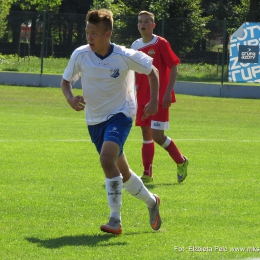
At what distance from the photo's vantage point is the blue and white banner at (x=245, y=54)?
1118 inches

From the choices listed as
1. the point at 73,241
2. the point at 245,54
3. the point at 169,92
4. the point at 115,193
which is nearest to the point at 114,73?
the point at 115,193

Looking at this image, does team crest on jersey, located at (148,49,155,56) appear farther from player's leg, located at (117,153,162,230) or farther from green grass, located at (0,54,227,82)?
green grass, located at (0,54,227,82)

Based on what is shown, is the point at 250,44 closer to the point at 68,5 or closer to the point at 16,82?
the point at 16,82

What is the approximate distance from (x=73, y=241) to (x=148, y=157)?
372cm

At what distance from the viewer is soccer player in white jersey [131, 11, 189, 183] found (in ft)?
30.3

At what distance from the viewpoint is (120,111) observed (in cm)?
650

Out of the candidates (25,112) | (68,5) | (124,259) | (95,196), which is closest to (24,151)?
(95,196)

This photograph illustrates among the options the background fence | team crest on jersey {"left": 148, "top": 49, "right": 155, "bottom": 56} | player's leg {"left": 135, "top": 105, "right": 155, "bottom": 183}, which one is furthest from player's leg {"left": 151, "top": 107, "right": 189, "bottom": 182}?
the background fence

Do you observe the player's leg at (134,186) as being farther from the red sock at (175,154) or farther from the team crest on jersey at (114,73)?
the red sock at (175,154)

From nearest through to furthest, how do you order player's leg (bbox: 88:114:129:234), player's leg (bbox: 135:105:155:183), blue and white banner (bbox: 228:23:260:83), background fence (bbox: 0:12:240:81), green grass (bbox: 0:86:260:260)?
green grass (bbox: 0:86:260:260) < player's leg (bbox: 88:114:129:234) < player's leg (bbox: 135:105:155:183) < blue and white banner (bbox: 228:23:260:83) < background fence (bbox: 0:12:240:81)

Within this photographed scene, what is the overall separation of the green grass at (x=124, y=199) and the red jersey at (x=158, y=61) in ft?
3.59

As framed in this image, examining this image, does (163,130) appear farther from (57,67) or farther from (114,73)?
(57,67)

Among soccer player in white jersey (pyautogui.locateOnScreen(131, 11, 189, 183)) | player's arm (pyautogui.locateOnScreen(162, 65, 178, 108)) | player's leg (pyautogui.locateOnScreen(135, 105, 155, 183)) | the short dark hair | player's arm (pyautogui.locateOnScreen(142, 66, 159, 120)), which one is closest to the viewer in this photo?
the short dark hair

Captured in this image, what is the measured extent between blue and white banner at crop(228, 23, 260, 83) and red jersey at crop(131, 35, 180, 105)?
1933cm
